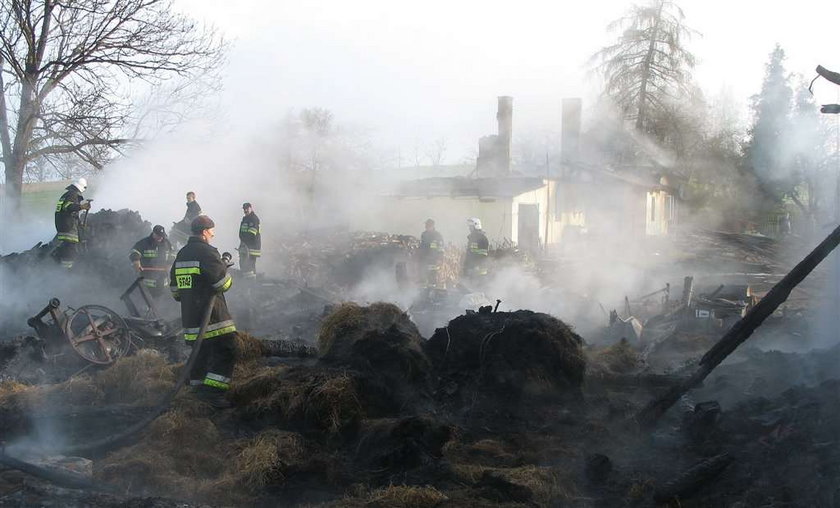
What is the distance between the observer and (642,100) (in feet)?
116

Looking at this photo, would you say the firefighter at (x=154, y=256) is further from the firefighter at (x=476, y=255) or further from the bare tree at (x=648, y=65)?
the bare tree at (x=648, y=65)

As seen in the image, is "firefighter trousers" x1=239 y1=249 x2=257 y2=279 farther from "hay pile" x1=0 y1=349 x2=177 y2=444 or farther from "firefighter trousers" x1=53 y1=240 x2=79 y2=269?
"hay pile" x1=0 y1=349 x2=177 y2=444

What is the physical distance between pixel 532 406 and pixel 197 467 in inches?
134

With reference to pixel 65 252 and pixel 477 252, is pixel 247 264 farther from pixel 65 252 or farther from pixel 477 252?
pixel 477 252

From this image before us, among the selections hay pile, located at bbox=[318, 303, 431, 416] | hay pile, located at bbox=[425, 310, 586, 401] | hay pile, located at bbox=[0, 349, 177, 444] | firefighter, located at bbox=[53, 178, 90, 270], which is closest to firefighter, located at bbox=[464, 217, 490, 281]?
hay pile, located at bbox=[318, 303, 431, 416]

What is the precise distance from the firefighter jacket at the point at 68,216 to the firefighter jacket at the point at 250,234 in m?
2.95

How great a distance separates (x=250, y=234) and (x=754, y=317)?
9895mm

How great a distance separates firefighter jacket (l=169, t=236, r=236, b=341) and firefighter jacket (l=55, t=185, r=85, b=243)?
6431 millimetres

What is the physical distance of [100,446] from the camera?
19.7 feet

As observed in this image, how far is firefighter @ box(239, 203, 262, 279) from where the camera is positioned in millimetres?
13758

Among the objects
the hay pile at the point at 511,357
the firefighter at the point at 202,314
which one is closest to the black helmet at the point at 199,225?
the firefighter at the point at 202,314

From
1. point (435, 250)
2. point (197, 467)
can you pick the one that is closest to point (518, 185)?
point (435, 250)

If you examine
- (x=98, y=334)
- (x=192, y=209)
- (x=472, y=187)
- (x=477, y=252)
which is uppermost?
(x=472, y=187)

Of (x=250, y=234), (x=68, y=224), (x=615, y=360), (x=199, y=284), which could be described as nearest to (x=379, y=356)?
(x=199, y=284)
